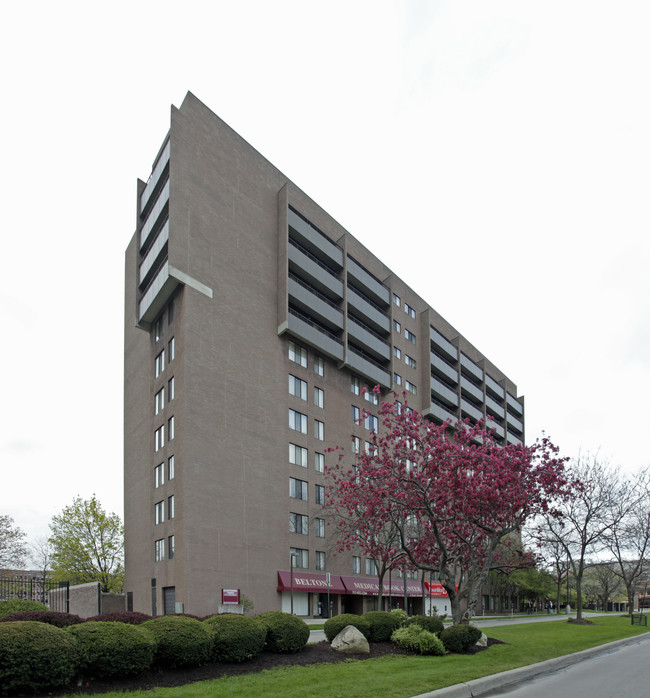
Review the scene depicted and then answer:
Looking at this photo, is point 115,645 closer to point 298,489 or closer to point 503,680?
point 503,680

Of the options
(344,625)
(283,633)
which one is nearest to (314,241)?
(344,625)

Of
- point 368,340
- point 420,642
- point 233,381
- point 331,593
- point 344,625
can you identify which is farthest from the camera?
point 368,340

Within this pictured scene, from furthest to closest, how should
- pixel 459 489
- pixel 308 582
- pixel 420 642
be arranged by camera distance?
1. pixel 308 582
2. pixel 459 489
3. pixel 420 642

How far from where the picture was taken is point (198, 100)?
47.2 metres

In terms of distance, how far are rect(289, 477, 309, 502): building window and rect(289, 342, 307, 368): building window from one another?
9.10 meters

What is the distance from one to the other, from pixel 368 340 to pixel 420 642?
44447mm

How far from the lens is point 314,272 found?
54875 mm

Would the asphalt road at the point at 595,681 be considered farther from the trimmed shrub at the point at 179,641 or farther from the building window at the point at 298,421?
the building window at the point at 298,421

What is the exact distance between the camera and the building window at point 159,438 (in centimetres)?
4565

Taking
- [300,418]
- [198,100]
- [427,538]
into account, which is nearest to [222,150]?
[198,100]

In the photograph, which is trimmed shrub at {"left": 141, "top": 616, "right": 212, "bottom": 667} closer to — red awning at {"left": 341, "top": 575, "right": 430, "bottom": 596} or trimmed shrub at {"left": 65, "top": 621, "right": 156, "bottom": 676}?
trimmed shrub at {"left": 65, "top": 621, "right": 156, "bottom": 676}

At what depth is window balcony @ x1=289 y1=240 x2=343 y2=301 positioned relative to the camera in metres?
52.8

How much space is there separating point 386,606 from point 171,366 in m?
32.8

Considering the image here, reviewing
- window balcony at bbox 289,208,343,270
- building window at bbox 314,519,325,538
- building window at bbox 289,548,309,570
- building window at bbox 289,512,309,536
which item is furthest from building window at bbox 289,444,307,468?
window balcony at bbox 289,208,343,270
